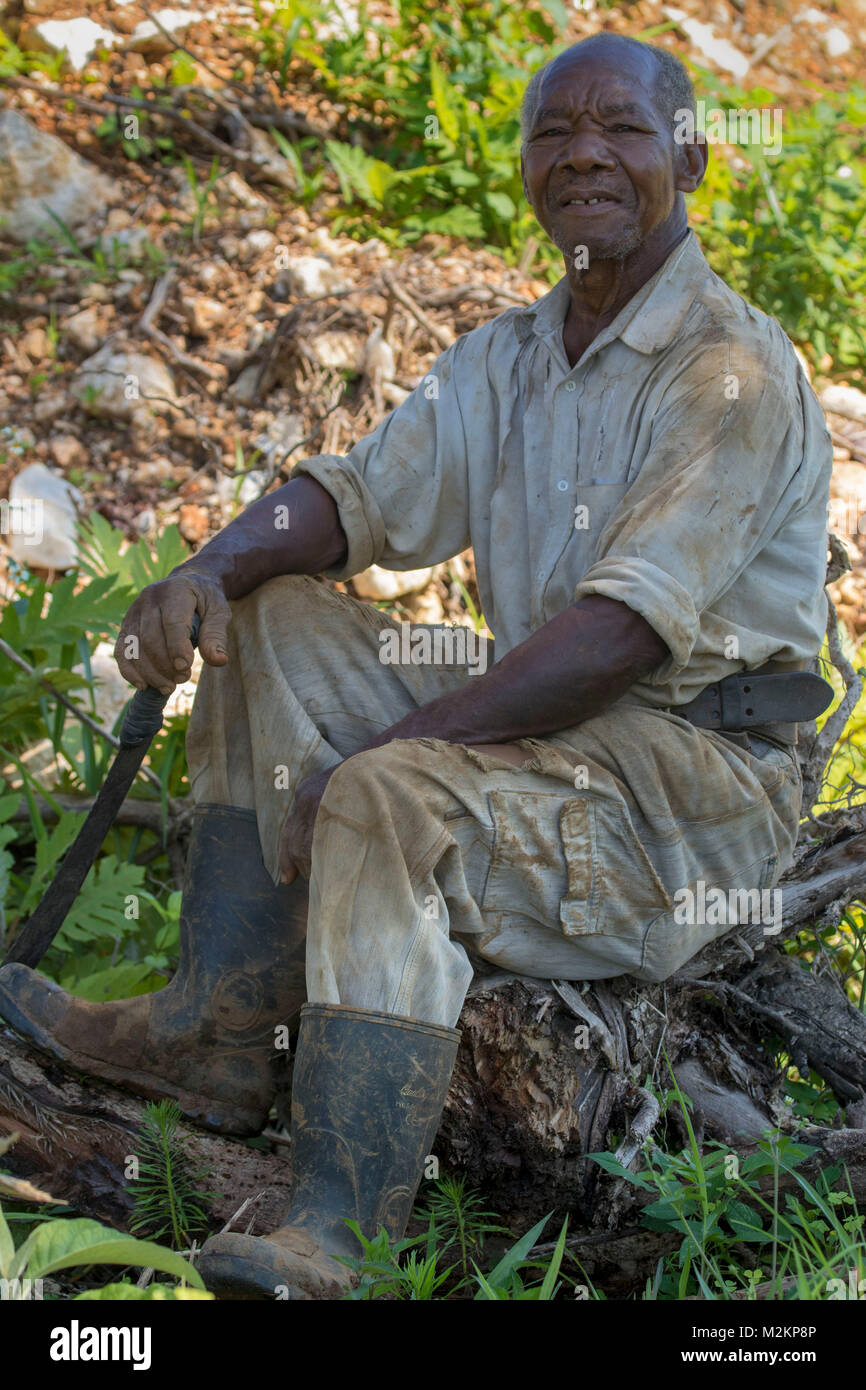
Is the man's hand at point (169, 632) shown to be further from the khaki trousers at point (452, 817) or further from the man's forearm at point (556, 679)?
the man's forearm at point (556, 679)

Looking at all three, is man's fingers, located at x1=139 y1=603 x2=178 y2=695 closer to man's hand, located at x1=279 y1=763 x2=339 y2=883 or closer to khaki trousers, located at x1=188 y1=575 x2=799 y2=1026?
khaki trousers, located at x1=188 y1=575 x2=799 y2=1026

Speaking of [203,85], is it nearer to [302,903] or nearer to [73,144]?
[73,144]

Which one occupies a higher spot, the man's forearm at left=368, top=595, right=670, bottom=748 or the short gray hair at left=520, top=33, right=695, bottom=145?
the short gray hair at left=520, top=33, right=695, bottom=145

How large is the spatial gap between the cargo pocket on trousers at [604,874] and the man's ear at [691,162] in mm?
1298

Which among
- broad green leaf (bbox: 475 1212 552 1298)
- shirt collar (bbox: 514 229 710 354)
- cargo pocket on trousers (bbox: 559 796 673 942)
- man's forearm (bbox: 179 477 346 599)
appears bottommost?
broad green leaf (bbox: 475 1212 552 1298)

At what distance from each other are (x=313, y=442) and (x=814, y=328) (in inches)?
90.6

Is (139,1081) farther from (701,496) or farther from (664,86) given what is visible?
(664,86)

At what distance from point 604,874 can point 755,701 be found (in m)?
0.50

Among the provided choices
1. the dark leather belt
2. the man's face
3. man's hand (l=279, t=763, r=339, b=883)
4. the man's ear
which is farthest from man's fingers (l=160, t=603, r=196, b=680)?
Answer: the man's ear

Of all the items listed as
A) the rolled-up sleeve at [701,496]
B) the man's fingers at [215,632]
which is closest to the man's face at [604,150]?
the rolled-up sleeve at [701,496]

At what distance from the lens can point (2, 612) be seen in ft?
12.8

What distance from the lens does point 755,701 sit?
2.65 m

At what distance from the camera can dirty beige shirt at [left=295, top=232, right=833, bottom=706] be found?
8.02 feet

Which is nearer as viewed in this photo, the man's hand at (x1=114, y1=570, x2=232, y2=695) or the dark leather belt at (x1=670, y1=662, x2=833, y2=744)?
the man's hand at (x1=114, y1=570, x2=232, y2=695)
